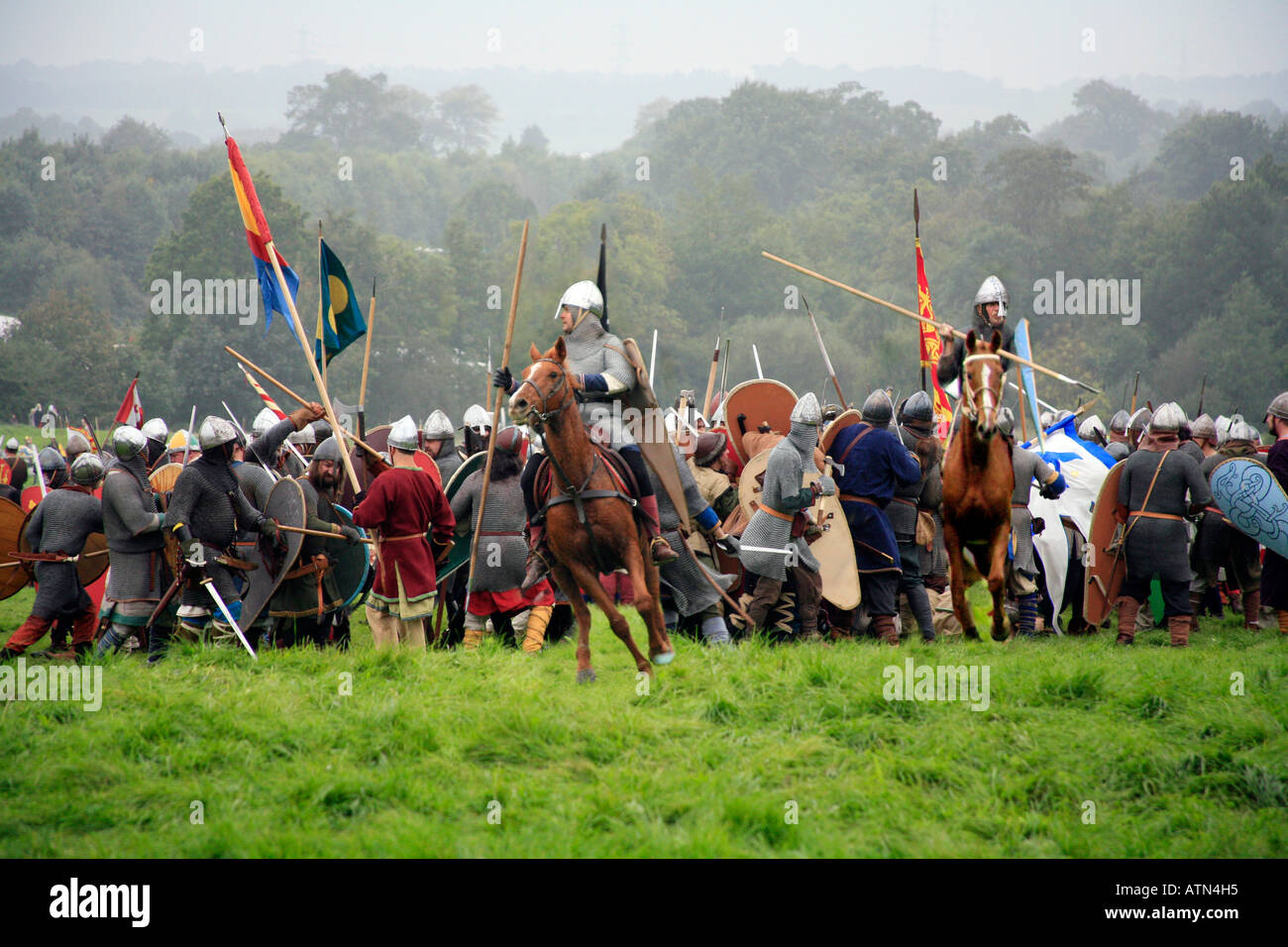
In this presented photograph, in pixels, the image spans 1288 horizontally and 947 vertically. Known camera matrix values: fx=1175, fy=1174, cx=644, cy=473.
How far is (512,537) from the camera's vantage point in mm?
9180

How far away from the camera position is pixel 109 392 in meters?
36.8

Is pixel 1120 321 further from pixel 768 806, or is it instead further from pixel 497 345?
pixel 768 806

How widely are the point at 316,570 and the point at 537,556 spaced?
2.51 metres

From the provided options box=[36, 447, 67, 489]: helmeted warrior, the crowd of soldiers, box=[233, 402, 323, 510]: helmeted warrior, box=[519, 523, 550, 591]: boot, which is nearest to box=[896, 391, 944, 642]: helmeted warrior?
the crowd of soldiers

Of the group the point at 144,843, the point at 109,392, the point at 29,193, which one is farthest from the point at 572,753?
the point at 29,193

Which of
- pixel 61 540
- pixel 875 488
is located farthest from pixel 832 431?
pixel 61 540

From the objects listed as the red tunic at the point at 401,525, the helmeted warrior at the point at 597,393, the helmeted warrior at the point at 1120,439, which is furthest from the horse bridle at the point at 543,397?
the helmeted warrior at the point at 1120,439

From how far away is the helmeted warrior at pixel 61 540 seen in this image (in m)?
8.70

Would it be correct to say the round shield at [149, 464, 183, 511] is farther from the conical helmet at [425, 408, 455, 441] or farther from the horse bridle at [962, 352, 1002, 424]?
the horse bridle at [962, 352, 1002, 424]

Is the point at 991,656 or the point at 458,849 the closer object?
the point at 458,849

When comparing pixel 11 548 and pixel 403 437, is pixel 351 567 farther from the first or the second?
pixel 11 548

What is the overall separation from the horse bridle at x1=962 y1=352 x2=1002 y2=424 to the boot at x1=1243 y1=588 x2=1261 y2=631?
4.48 metres

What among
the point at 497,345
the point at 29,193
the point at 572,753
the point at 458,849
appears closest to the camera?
the point at 458,849

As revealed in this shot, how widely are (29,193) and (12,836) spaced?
5454 centimetres
